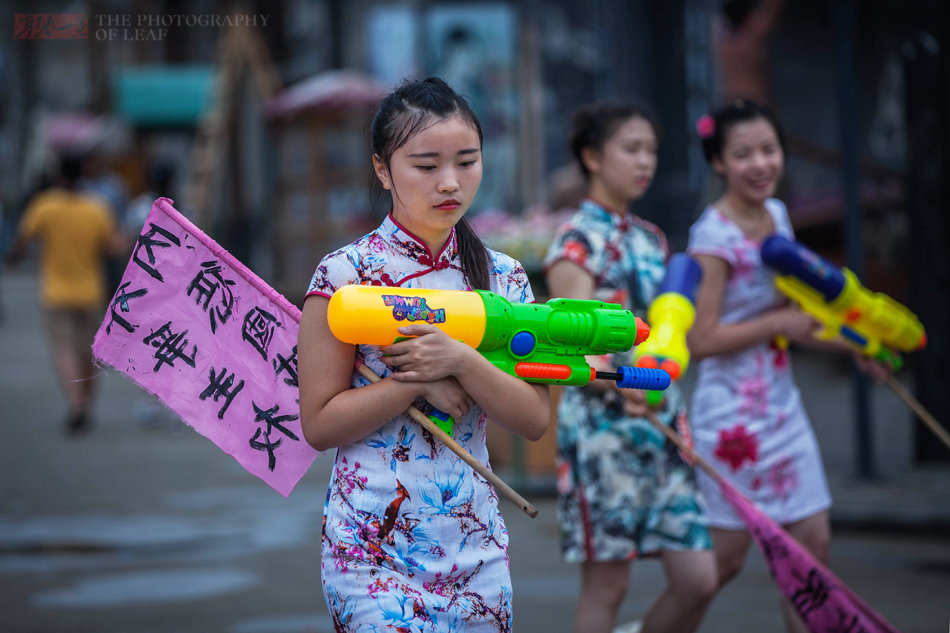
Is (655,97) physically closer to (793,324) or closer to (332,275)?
(793,324)

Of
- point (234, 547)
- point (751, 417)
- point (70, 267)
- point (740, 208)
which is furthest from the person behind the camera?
point (70, 267)

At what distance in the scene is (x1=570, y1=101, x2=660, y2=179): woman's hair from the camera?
3.93 m

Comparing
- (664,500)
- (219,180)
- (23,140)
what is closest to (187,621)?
(664,500)

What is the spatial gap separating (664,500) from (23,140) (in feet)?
110

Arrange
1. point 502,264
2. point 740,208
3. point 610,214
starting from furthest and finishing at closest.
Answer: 1. point 740,208
2. point 610,214
3. point 502,264

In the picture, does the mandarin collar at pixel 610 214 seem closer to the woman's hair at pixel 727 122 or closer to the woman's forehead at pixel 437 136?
the woman's hair at pixel 727 122

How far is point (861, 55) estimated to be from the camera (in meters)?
11.7

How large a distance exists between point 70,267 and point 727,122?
24.1 ft

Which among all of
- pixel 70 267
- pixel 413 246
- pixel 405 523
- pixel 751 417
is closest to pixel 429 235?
pixel 413 246

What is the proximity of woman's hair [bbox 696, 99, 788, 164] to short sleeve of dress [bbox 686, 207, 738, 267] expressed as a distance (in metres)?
0.24

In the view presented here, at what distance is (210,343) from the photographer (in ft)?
9.37

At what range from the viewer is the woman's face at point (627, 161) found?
3.89 meters

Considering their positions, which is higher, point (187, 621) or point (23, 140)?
point (23, 140)

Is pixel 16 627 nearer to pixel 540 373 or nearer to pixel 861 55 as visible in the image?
pixel 540 373
